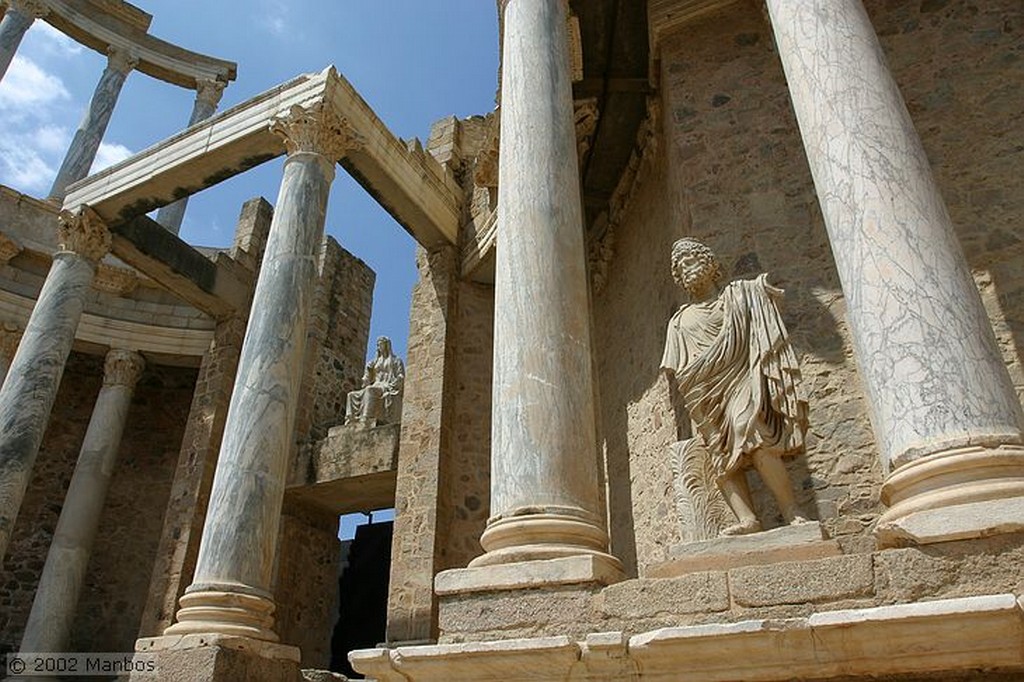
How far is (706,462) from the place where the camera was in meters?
5.24

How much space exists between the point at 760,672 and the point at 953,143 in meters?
5.55

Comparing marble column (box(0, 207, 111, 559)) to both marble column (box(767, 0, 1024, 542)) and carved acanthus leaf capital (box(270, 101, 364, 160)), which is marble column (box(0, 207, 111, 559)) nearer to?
carved acanthus leaf capital (box(270, 101, 364, 160))

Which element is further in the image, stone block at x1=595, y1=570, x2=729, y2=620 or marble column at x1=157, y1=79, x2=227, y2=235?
marble column at x1=157, y1=79, x2=227, y2=235

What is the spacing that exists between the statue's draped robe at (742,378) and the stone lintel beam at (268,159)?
690 centimetres

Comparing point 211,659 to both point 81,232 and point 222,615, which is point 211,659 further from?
point 81,232

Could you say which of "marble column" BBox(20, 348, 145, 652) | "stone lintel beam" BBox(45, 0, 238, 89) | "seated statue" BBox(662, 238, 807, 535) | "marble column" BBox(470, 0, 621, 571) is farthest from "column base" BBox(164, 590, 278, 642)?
"stone lintel beam" BBox(45, 0, 238, 89)

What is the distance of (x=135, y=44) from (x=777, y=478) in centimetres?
1966

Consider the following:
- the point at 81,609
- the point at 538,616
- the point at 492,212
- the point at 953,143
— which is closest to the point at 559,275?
the point at 538,616

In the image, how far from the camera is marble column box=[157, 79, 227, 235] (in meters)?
17.0

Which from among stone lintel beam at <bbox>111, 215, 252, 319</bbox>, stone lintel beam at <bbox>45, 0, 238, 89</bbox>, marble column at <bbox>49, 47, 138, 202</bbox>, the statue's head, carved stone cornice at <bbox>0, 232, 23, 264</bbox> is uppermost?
stone lintel beam at <bbox>45, 0, 238, 89</bbox>

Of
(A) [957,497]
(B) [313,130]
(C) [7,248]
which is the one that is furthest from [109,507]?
(A) [957,497]

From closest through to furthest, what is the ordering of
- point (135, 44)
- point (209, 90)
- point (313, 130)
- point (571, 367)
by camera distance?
1. point (571, 367)
2. point (313, 130)
3. point (135, 44)
4. point (209, 90)

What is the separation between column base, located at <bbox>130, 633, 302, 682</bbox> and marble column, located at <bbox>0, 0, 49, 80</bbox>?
14143mm

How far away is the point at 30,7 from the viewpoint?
16812 mm
